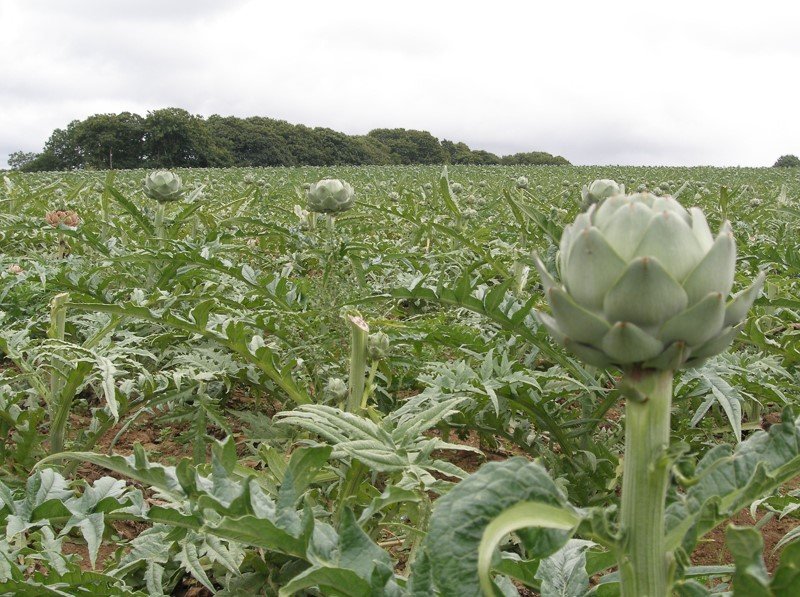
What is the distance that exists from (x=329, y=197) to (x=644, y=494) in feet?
5.64

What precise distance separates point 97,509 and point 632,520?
0.66 meters

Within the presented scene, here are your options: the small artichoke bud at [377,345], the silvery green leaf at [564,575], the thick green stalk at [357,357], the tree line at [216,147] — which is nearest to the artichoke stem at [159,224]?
the small artichoke bud at [377,345]

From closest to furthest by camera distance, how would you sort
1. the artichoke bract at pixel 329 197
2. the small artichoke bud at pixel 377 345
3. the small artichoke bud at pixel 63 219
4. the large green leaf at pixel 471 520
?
the large green leaf at pixel 471 520, the small artichoke bud at pixel 377 345, the artichoke bract at pixel 329 197, the small artichoke bud at pixel 63 219

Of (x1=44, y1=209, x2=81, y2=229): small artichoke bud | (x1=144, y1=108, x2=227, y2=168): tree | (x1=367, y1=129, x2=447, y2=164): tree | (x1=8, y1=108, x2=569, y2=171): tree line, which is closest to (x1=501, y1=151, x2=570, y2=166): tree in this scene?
(x1=8, y1=108, x2=569, y2=171): tree line

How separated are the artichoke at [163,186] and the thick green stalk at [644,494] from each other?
227cm

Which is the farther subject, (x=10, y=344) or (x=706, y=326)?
(x=10, y=344)

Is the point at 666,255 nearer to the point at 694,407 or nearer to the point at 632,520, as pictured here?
the point at 632,520

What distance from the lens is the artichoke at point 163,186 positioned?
256cm

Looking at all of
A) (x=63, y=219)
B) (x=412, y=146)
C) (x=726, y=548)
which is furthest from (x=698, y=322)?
(x=412, y=146)

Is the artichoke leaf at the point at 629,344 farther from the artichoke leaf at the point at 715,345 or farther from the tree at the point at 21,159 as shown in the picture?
the tree at the point at 21,159

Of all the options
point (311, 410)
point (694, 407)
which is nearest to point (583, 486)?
point (694, 407)

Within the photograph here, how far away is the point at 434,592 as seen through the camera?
2.08ft

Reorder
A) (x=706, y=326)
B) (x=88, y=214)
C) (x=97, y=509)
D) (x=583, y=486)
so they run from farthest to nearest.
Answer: (x=88, y=214)
(x=583, y=486)
(x=97, y=509)
(x=706, y=326)

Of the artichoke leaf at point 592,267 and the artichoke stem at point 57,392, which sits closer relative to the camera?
the artichoke leaf at point 592,267
